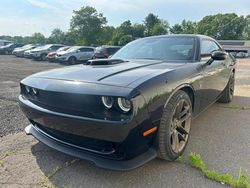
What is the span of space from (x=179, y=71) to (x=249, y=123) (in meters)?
2.04

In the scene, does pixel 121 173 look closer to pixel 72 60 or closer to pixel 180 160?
pixel 180 160

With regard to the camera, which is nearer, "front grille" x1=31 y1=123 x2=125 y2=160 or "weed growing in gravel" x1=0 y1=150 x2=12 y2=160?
"front grille" x1=31 y1=123 x2=125 y2=160

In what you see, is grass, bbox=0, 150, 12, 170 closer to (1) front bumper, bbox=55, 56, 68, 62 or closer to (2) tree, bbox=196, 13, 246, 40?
(1) front bumper, bbox=55, 56, 68, 62

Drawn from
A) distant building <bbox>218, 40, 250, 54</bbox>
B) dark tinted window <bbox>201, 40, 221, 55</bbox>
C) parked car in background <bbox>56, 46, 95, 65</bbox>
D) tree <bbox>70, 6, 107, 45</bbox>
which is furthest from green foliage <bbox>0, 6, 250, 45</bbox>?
dark tinted window <bbox>201, 40, 221, 55</bbox>

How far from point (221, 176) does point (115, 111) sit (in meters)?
1.25

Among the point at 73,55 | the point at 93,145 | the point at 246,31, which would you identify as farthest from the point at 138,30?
the point at 93,145

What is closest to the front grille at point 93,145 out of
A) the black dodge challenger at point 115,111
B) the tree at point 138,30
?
the black dodge challenger at point 115,111

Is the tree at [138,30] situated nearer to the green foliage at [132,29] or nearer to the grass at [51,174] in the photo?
the green foliage at [132,29]

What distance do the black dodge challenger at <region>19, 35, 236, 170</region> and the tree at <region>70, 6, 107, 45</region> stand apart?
170 ft

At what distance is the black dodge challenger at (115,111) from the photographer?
83.7 inches

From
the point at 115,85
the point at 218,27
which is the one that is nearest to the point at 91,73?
the point at 115,85

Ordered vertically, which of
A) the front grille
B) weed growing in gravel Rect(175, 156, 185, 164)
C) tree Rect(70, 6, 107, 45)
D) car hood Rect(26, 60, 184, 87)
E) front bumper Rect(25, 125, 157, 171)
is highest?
tree Rect(70, 6, 107, 45)

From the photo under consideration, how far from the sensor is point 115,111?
2.15 m

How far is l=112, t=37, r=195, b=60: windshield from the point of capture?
354cm
